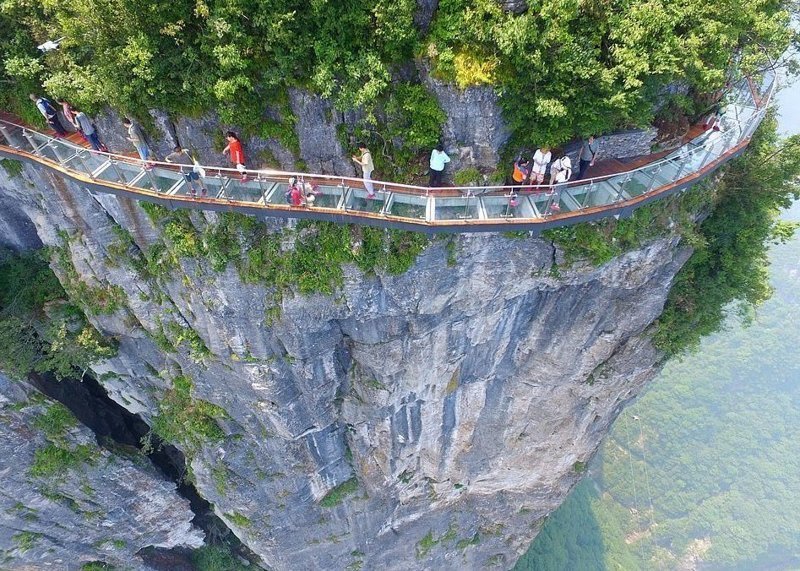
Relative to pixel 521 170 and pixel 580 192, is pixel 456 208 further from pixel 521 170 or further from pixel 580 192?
pixel 580 192

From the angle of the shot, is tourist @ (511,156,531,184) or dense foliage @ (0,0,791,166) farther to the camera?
tourist @ (511,156,531,184)

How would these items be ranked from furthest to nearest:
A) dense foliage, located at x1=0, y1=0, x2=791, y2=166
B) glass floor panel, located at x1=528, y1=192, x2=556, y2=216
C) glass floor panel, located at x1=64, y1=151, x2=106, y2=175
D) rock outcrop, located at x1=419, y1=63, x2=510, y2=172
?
glass floor panel, located at x1=64, y1=151, x2=106, y2=175 < glass floor panel, located at x1=528, y1=192, x2=556, y2=216 < rock outcrop, located at x1=419, y1=63, x2=510, y2=172 < dense foliage, located at x1=0, y1=0, x2=791, y2=166

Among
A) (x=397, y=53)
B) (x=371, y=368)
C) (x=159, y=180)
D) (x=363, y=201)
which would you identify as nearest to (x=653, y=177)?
(x=397, y=53)

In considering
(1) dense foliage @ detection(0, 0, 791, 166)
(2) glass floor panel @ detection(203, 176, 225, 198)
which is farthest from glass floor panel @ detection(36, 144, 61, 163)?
(2) glass floor panel @ detection(203, 176, 225, 198)

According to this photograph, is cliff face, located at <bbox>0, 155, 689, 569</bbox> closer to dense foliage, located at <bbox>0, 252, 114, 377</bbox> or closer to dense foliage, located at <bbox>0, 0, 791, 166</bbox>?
dense foliage, located at <bbox>0, 252, 114, 377</bbox>

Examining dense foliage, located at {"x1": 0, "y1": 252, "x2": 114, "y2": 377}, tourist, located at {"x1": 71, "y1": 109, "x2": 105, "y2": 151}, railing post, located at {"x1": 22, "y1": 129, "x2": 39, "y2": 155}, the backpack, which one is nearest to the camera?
tourist, located at {"x1": 71, "y1": 109, "x2": 105, "y2": 151}

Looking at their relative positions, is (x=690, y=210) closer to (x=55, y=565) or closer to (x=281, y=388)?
(x=281, y=388)
